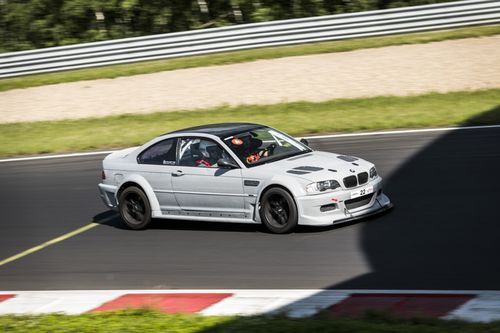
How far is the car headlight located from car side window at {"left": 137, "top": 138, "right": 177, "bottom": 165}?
2.31 metres

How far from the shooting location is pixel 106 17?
106ft

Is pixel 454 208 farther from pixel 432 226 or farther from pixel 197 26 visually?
pixel 197 26

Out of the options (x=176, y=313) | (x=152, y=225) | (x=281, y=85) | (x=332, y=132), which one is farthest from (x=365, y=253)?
(x=281, y=85)

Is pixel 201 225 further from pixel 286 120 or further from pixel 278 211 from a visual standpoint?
pixel 286 120

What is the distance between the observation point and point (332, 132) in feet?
58.7

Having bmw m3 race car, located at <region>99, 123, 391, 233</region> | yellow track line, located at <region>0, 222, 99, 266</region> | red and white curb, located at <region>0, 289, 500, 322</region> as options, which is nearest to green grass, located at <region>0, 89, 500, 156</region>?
bmw m3 race car, located at <region>99, 123, 391, 233</region>

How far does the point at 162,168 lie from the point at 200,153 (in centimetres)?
62

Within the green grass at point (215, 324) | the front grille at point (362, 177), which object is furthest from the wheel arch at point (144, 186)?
the green grass at point (215, 324)

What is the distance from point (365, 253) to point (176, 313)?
2696mm

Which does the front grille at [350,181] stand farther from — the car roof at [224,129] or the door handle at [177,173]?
the door handle at [177,173]

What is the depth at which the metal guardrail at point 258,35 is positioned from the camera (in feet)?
82.0

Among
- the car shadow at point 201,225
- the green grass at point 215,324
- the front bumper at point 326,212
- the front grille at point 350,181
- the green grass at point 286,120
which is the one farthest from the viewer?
the green grass at point 286,120

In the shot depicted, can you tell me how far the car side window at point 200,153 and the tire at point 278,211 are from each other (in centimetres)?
89

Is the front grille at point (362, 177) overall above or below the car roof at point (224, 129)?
below
